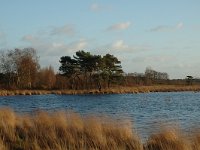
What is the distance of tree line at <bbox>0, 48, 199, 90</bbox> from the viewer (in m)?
73.4

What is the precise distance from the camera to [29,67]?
83.1 meters

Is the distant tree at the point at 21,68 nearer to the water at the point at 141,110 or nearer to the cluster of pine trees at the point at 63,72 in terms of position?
the cluster of pine trees at the point at 63,72

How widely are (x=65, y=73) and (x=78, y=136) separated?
209ft

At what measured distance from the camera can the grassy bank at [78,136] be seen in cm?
1034

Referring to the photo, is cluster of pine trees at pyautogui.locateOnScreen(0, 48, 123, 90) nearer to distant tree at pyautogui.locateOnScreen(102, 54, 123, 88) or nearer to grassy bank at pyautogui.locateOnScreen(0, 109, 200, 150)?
distant tree at pyautogui.locateOnScreen(102, 54, 123, 88)

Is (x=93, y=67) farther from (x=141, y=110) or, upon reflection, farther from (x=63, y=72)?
(x=141, y=110)

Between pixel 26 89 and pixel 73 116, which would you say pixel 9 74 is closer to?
pixel 26 89

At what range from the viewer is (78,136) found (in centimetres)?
1168

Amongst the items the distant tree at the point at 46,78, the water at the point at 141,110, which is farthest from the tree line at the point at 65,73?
the water at the point at 141,110

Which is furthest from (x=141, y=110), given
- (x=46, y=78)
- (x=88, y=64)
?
(x=46, y=78)

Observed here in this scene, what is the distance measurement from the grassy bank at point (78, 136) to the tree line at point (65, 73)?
57.8 metres

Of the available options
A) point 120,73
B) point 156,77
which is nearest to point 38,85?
point 120,73

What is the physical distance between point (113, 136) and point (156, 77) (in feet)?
357

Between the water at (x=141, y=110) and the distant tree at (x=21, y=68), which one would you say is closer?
the water at (x=141, y=110)
